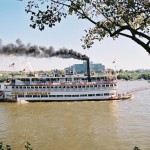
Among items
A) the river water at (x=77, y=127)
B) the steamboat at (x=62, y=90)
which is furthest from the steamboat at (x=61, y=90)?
the river water at (x=77, y=127)

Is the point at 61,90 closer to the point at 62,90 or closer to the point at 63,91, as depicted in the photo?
the point at 62,90

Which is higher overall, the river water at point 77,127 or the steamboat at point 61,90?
the steamboat at point 61,90

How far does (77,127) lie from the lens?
100ft

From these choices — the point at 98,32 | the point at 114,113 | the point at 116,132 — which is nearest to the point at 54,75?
the point at 114,113

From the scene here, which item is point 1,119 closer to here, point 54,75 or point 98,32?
point 54,75

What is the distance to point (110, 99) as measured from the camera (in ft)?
175

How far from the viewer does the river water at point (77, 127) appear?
23.2m

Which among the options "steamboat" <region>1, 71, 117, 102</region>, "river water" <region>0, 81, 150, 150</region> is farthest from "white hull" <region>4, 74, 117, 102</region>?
"river water" <region>0, 81, 150, 150</region>

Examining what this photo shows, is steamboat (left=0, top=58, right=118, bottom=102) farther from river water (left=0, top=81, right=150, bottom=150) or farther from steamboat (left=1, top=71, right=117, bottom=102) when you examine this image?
river water (left=0, top=81, right=150, bottom=150)

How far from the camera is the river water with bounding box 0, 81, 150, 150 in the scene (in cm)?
2323

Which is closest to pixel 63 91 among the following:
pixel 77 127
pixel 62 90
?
pixel 62 90

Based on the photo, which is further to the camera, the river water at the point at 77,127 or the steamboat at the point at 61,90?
the steamboat at the point at 61,90

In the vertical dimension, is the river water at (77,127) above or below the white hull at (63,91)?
below

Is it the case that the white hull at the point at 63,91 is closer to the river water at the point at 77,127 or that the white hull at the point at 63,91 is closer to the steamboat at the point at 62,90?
the steamboat at the point at 62,90
